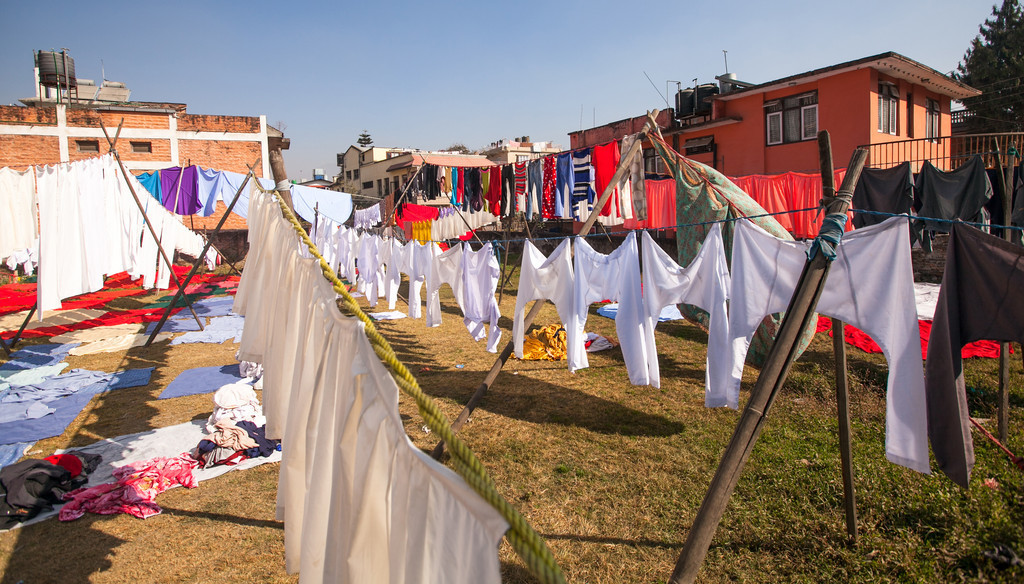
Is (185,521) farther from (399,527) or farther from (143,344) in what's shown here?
(143,344)

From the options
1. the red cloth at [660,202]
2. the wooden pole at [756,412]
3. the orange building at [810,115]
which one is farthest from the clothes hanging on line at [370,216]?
the wooden pole at [756,412]

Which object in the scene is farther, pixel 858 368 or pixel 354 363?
pixel 858 368

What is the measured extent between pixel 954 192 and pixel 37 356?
13.8 m

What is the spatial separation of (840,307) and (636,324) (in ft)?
6.09

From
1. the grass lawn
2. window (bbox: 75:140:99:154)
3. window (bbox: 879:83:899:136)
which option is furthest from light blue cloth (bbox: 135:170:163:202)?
window (bbox: 879:83:899:136)

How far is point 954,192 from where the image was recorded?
727 cm

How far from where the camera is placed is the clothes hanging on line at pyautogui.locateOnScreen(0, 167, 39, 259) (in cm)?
655

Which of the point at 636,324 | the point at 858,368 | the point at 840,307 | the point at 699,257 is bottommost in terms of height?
the point at 858,368

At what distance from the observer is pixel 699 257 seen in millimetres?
4094

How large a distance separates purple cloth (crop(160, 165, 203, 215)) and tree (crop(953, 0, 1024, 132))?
2800 cm

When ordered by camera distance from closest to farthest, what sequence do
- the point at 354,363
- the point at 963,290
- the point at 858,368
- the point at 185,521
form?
the point at 354,363 < the point at 963,290 < the point at 185,521 < the point at 858,368

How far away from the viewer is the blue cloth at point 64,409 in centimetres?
523

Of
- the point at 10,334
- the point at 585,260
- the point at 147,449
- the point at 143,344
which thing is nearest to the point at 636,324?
the point at 585,260

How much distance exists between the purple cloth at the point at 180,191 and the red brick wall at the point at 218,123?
1622 centimetres
